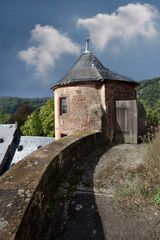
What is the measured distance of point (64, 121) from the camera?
12.7 meters

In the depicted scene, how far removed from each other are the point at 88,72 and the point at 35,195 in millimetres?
8937

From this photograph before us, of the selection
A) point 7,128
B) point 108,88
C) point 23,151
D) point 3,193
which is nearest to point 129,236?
point 3,193

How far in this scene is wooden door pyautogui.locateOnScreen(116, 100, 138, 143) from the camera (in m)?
11.4

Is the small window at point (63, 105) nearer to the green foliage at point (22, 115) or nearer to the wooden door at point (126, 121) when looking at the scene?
the wooden door at point (126, 121)

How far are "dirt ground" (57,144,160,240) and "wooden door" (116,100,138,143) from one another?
3.98m

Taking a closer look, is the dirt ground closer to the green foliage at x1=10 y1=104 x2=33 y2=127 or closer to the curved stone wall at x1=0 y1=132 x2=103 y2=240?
the curved stone wall at x1=0 y1=132 x2=103 y2=240

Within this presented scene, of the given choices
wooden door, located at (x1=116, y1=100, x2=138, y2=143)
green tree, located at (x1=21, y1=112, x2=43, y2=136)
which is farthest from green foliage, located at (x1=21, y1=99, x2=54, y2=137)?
wooden door, located at (x1=116, y1=100, x2=138, y2=143)

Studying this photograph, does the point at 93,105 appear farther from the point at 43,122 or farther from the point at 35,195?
the point at 43,122

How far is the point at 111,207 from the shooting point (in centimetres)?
540

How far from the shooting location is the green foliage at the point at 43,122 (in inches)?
1454

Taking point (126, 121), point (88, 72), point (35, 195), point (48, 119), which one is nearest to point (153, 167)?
point (35, 195)

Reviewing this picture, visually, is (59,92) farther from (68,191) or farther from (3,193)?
(3,193)

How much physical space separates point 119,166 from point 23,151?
92.9 feet

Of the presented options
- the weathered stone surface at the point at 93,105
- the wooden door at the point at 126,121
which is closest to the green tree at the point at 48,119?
the weathered stone surface at the point at 93,105
